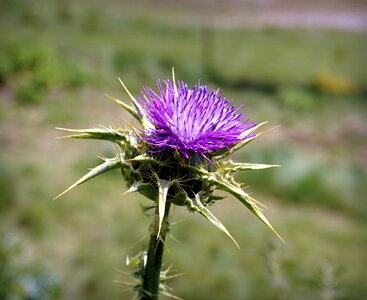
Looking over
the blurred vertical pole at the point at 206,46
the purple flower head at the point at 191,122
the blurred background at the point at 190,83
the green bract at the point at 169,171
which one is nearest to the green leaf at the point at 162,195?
the green bract at the point at 169,171

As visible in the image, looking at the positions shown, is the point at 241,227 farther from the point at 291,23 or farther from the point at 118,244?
the point at 291,23

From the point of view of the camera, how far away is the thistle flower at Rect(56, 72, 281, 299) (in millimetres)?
2010

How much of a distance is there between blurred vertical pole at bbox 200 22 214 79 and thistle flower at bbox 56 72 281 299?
34.2 ft

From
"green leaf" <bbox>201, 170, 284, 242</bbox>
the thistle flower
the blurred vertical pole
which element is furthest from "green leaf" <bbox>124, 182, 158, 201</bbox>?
the blurred vertical pole

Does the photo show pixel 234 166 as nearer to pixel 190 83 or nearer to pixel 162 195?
pixel 162 195

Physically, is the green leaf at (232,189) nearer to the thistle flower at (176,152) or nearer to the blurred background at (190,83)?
the thistle flower at (176,152)

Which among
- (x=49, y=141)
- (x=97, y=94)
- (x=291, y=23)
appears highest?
(x=291, y=23)

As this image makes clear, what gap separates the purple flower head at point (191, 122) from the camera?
6.66ft

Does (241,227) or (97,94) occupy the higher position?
(97,94)

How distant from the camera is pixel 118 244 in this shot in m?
6.91

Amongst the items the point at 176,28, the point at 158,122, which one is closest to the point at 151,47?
the point at 176,28

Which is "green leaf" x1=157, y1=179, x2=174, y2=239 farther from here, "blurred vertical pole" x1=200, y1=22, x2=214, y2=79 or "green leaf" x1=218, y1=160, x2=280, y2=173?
"blurred vertical pole" x1=200, y1=22, x2=214, y2=79

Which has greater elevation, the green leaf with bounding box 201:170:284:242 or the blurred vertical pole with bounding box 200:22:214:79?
the blurred vertical pole with bounding box 200:22:214:79

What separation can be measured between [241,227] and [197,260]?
1159mm
